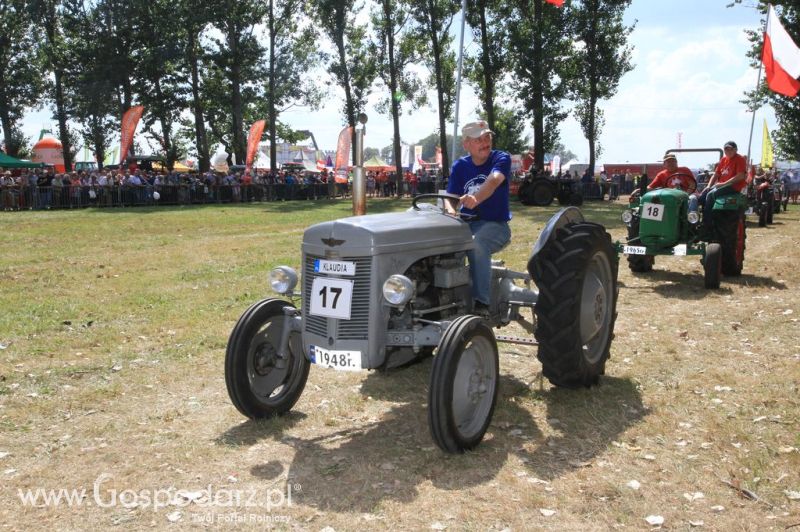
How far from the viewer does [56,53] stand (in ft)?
121

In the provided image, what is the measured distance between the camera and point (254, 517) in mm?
3549

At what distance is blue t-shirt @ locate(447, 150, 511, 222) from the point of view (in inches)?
217

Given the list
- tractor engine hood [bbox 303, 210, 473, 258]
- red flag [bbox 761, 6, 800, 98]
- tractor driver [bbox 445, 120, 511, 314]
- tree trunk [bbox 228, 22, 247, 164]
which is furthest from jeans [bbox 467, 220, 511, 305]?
tree trunk [bbox 228, 22, 247, 164]

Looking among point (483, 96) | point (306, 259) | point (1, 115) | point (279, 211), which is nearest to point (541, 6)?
point (483, 96)

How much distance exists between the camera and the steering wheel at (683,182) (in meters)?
11.2

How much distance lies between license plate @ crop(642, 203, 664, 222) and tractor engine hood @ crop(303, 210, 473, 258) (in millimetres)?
6185

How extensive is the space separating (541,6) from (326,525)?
33.7m

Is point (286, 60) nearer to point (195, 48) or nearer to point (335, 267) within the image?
point (195, 48)

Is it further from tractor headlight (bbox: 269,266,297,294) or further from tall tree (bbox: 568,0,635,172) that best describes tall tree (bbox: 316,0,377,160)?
tractor headlight (bbox: 269,266,297,294)

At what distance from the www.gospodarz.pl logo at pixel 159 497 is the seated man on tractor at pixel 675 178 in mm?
9237

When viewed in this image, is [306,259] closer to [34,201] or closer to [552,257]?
[552,257]

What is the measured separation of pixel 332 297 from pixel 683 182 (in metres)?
8.63

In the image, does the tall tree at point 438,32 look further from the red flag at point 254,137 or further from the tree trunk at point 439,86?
the red flag at point 254,137

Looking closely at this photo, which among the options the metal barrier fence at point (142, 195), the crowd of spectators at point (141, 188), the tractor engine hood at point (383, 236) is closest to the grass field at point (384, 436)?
the tractor engine hood at point (383, 236)
